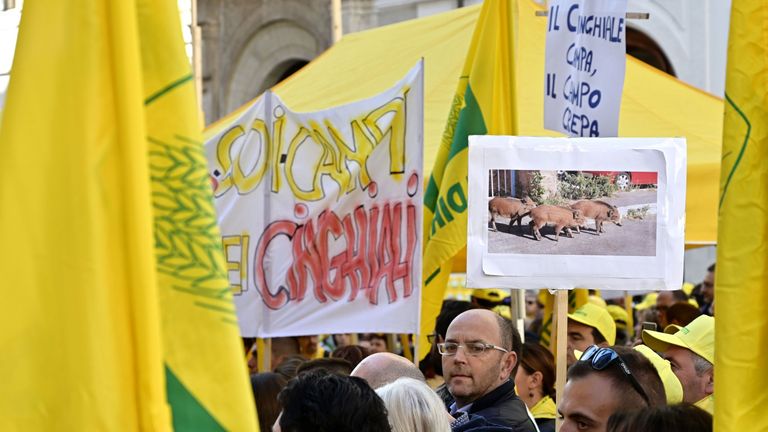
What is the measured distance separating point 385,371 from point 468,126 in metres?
2.61

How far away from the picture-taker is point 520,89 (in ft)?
29.1

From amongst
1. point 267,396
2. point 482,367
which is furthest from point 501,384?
point 267,396

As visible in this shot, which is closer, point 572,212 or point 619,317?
point 572,212

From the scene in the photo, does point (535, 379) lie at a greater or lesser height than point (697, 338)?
lesser

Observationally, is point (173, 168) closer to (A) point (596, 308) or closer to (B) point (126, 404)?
(B) point (126, 404)

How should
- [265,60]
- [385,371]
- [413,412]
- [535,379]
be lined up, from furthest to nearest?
[265,60]
[535,379]
[385,371]
[413,412]

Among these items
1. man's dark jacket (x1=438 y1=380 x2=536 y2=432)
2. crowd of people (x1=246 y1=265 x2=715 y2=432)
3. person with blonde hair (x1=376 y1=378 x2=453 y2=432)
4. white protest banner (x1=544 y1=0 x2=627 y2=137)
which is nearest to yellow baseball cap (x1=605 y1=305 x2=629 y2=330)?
crowd of people (x1=246 y1=265 x2=715 y2=432)

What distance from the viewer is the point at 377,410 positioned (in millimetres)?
3176

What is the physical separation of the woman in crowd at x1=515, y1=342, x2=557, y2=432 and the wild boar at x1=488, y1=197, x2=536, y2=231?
3.05ft

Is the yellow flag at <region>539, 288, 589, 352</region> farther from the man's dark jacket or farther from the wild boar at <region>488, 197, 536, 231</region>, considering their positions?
the man's dark jacket

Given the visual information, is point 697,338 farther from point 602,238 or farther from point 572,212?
point 572,212

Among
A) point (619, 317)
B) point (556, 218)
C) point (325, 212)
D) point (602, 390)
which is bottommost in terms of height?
point (619, 317)

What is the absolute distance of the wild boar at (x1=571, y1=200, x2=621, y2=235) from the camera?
489 cm

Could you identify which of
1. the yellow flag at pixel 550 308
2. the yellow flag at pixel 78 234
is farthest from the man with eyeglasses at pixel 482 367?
the yellow flag at pixel 78 234
